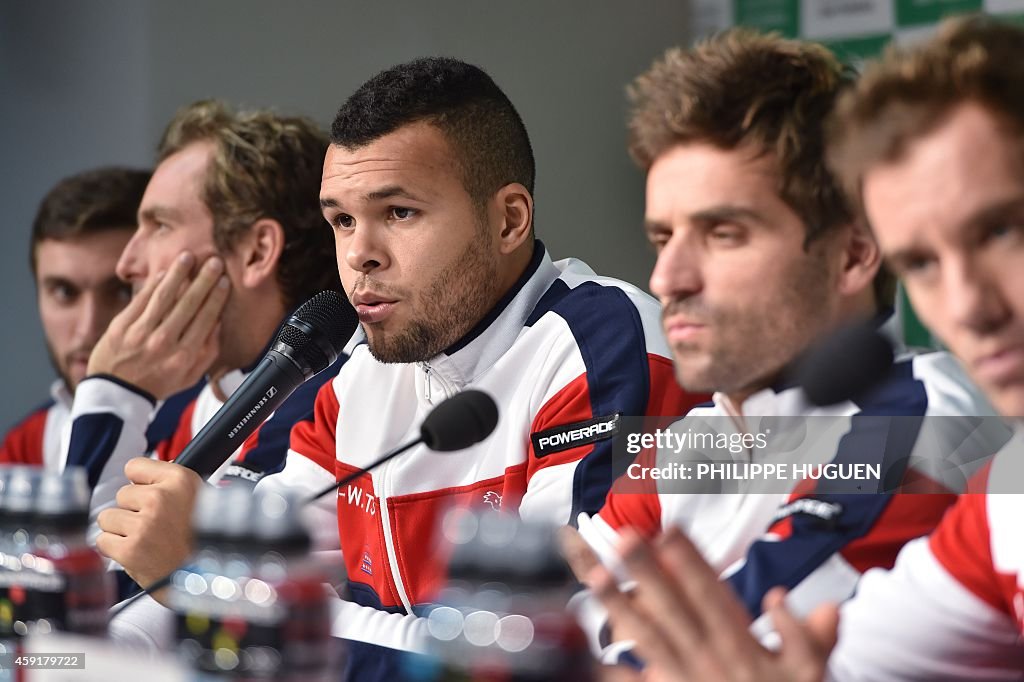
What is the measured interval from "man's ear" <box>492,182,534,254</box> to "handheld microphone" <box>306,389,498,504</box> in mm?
506

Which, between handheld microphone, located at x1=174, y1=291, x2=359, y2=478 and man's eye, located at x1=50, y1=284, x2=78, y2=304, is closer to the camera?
handheld microphone, located at x1=174, y1=291, x2=359, y2=478

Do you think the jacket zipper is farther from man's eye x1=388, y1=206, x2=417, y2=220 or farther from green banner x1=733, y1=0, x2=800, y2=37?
green banner x1=733, y1=0, x2=800, y2=37

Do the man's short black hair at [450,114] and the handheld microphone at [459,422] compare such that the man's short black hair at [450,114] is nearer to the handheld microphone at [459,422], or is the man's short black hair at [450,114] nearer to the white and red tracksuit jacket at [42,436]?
the handheld microphone at [459,422]

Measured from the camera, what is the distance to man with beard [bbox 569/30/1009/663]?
900 millimetres

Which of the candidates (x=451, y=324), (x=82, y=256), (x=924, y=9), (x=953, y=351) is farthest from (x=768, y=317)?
(x=924, y=9)

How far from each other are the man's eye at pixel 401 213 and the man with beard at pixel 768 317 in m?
0.40

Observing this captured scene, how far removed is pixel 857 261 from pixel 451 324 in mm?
553

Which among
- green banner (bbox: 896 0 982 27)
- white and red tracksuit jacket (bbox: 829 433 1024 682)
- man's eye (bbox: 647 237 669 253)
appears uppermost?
green banner (bbox: 896 0 982 27)

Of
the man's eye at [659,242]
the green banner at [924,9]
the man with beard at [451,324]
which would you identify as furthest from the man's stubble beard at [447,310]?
the green banner at [924,9]

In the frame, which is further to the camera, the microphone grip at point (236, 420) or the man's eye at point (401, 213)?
the man's eye at point (401, 213)

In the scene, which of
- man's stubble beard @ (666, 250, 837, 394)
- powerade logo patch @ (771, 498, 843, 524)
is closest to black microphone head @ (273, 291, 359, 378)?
man's stubble beard @ (666, 250, 837, 394)

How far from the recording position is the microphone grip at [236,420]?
1.29 meters

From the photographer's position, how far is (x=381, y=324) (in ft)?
4.67

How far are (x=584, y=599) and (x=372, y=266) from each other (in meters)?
0.58
